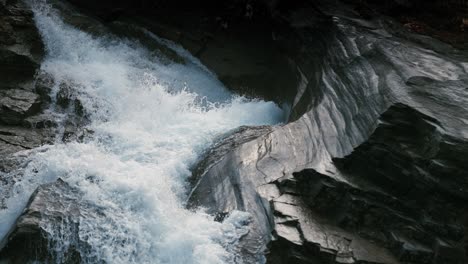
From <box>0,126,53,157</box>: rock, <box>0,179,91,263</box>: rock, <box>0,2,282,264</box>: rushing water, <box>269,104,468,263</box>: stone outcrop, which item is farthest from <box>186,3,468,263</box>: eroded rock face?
<box>0,126,53,157</box>: rock

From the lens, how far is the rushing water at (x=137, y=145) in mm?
8062

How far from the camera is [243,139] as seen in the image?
1041 cm

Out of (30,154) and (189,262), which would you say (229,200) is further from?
(30,154)

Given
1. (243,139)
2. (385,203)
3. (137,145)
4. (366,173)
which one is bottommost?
(137,145)

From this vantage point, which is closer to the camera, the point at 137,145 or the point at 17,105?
the point at 137,145

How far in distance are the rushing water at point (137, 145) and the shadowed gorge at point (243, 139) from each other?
35 millimetres

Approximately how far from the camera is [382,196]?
7.77m

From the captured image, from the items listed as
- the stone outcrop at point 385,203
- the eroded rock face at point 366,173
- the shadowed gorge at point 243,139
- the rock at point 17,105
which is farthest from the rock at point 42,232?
the stone outcrop at point 385,203

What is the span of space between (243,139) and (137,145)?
7.41 feet

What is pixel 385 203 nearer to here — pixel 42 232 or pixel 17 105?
pixel 42 232

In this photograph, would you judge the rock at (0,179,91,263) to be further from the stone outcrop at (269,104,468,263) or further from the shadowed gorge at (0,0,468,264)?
the stone outcrop at (269,104,468,263)

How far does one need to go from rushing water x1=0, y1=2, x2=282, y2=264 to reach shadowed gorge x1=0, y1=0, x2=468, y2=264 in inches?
1.4

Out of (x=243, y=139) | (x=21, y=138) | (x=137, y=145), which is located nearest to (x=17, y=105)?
(x=21, y=138)

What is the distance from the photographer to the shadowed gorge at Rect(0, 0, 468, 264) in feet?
25.0
